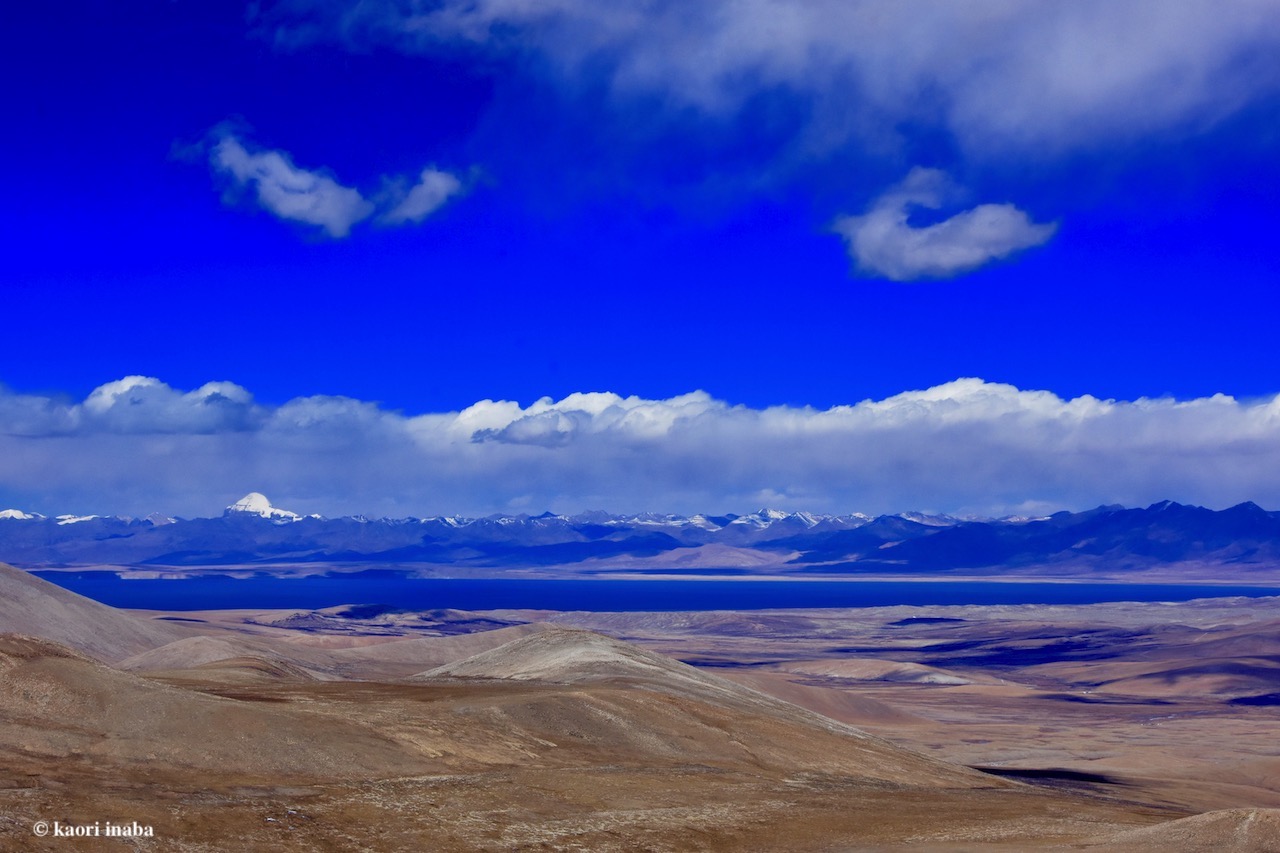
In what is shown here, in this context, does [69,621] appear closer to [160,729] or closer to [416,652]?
[416,652]

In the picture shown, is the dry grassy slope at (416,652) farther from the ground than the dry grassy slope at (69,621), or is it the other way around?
the dry grassy slope at (69,621)

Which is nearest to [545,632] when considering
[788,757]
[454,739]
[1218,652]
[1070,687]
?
[788,757]

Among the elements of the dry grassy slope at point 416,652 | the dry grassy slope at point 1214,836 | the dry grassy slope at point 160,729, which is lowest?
the dry grassy slope at point 416,652

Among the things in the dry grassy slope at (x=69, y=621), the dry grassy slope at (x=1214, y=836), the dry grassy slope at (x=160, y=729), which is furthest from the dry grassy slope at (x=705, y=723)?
the dry grassy slope at (x=69, y=621)

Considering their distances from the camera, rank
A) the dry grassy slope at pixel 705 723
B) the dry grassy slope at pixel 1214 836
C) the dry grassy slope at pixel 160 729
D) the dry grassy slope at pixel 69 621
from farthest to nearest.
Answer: the dry grassy slope at pixel 69 621 < the dry grassy slope at pixel 705 723 < the dry grassy slope at pixel 160 729 < the dry grassy slope at pixel 1214 836

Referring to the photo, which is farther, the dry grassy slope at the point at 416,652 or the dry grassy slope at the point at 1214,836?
the dry grassy slope at the point at 416,652

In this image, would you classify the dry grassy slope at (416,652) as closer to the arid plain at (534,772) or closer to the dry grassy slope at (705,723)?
the arid plain at (534,772)

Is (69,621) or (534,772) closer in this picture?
(534,772)

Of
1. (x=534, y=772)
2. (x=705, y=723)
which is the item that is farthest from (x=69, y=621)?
(x=534, y=772)

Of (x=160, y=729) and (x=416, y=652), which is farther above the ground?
(x=160, y=729)

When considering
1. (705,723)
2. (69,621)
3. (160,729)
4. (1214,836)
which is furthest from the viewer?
(69,621)
